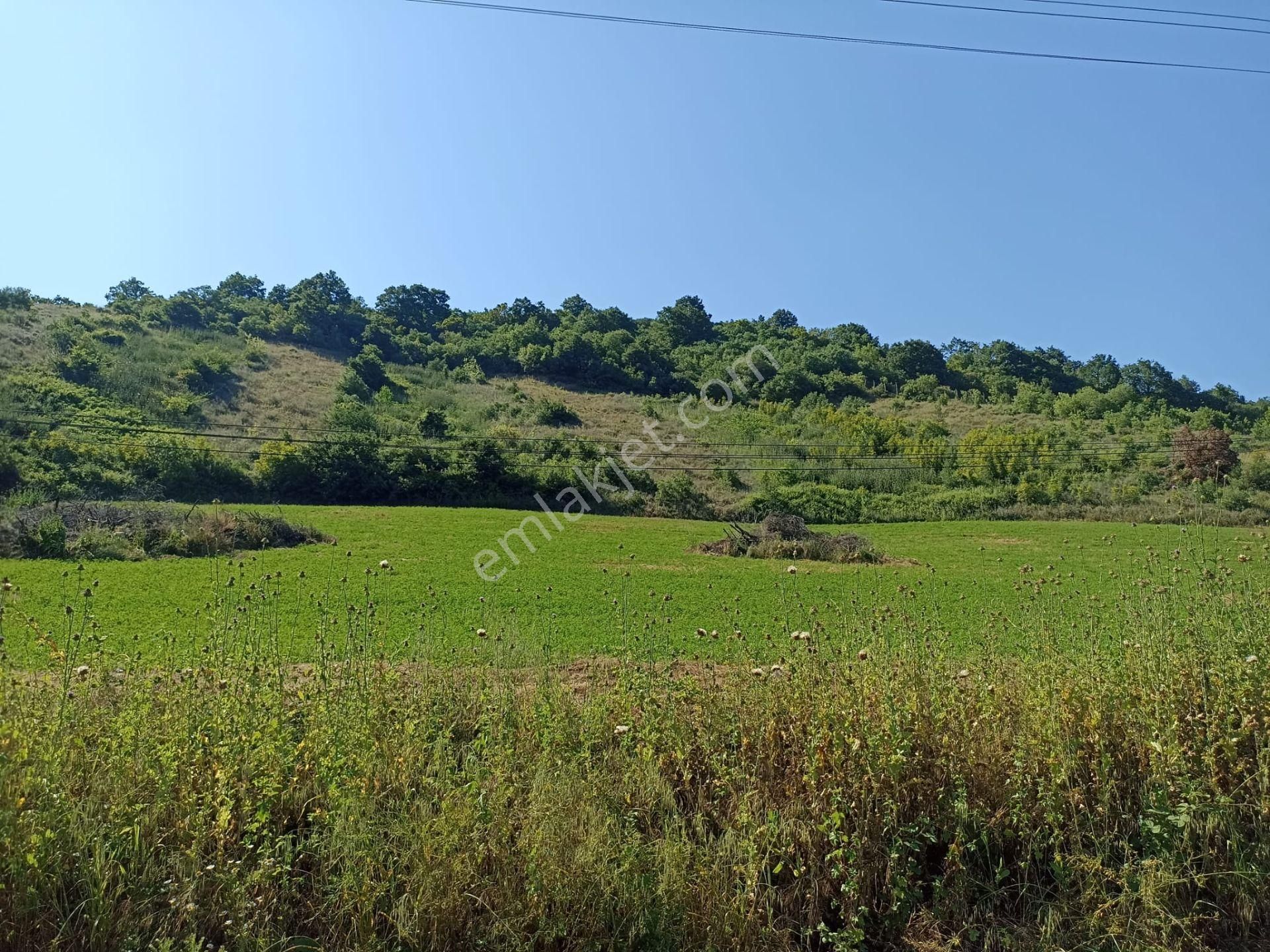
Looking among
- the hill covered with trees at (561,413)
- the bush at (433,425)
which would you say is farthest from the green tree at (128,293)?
the bush at (433,425)

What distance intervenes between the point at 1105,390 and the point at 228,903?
71.6 metres

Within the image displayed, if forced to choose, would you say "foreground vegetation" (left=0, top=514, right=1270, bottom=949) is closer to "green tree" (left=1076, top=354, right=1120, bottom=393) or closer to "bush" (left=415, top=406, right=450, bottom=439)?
"bush" (left=415, top=406, right=450, bottom=439)

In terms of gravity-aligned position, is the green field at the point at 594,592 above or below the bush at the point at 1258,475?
below

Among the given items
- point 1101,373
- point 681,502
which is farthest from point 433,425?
point 1101,373

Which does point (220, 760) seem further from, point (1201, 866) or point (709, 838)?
point (1201, 866)

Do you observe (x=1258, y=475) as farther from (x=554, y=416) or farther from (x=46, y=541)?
(x=46, y=541)

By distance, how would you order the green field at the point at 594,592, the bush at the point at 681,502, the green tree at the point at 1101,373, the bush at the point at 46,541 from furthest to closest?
the green tree at the point at 1101,373 < the bush at the point at 681,502 < the bush at the point at 46,541 < the green field at the point at 594,592

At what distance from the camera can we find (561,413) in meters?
49.9

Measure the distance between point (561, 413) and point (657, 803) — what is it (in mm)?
46582

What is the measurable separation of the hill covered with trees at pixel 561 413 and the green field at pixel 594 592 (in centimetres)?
594

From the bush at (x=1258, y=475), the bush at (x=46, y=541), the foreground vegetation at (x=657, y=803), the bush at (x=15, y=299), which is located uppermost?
the bush at (x=15, y=299)

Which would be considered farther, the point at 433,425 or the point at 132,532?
the point at 433,425

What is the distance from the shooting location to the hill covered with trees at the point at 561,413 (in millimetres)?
33719

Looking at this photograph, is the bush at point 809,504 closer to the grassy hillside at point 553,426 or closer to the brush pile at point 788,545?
the grassy hillside at point 553,426
